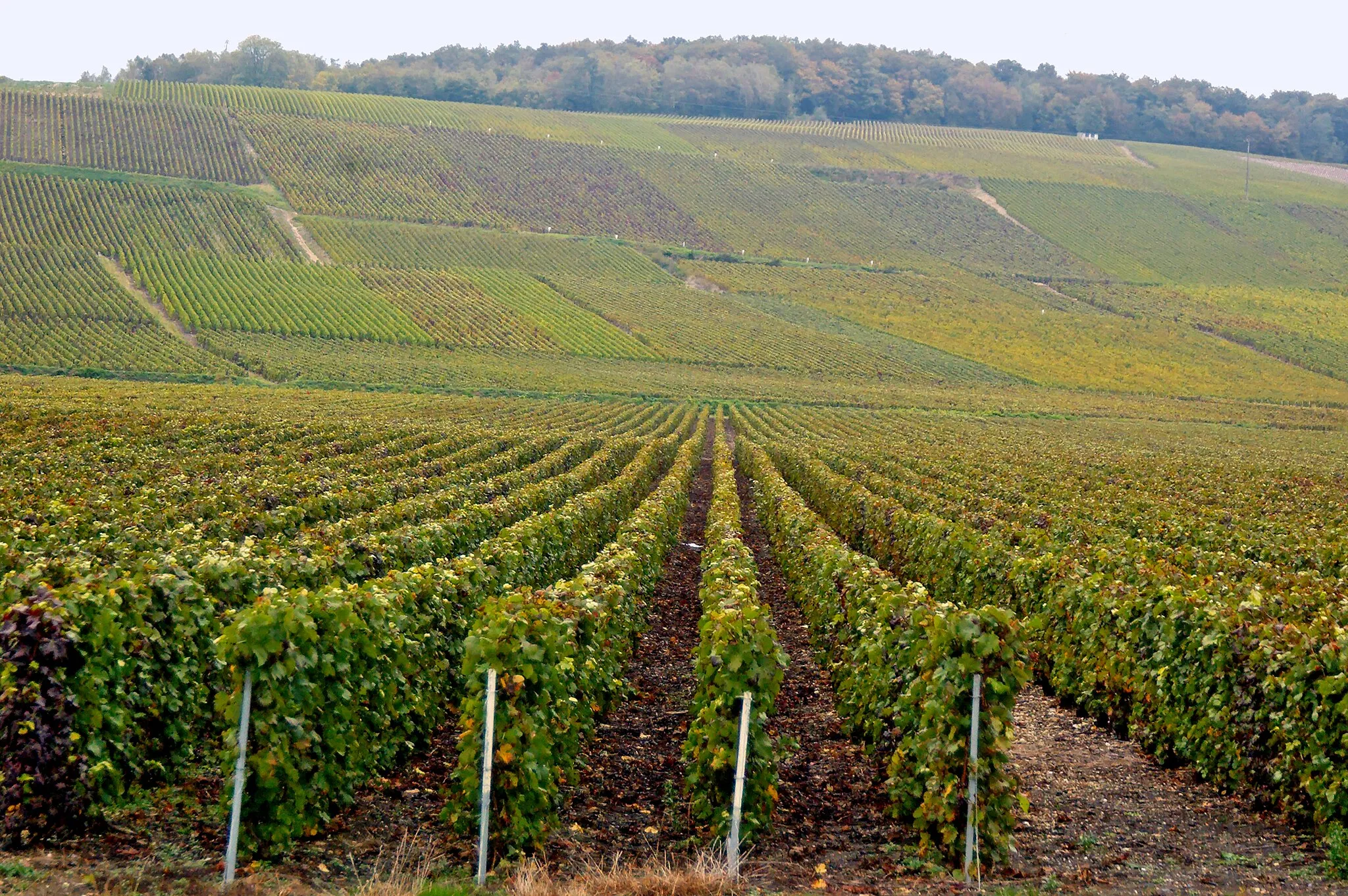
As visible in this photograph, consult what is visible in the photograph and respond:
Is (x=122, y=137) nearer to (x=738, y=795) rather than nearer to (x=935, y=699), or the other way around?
(x=738, y=795)

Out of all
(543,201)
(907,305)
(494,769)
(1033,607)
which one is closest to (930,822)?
(494,769)

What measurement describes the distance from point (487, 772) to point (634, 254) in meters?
110

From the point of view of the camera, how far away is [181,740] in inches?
350

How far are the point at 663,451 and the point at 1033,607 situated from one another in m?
24.5

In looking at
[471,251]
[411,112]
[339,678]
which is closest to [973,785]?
[339,678]

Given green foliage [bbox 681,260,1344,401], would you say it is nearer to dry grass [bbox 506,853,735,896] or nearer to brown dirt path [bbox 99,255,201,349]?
brown dirt path [bbox 99,255,201,349]

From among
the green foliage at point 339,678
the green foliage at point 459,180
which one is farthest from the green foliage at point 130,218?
the green foliage at point 339,678

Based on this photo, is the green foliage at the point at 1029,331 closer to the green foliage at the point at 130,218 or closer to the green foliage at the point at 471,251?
the green foliage at the point at 471,251

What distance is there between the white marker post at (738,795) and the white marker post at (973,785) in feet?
5.20

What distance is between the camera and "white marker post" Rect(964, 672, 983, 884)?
25.0 ft

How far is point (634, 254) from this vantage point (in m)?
115

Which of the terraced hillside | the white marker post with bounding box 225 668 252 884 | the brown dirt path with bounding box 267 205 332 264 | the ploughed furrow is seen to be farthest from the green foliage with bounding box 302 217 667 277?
the white marker post with bounding box 225 668 252 884

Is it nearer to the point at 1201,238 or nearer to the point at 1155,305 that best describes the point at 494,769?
the point at 1155,305

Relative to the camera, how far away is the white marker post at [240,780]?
7102 millimetres
